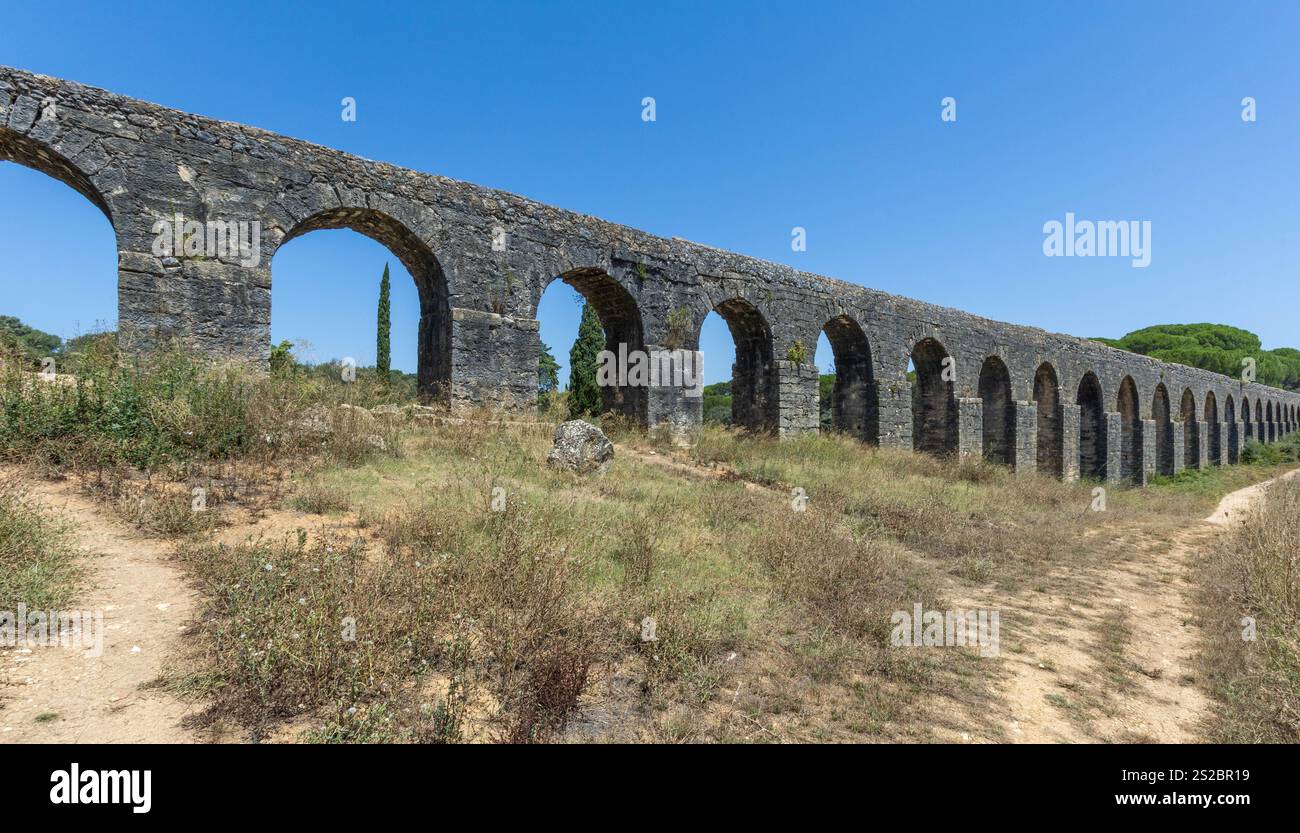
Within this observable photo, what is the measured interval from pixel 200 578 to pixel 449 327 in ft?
21.2

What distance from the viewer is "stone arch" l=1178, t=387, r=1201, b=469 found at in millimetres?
30109

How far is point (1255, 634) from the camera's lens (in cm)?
447

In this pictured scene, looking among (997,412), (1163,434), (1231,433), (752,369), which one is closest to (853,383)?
(752,369)

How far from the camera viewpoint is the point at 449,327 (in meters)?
9.59

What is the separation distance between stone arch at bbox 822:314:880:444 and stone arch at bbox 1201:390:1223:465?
2763cm

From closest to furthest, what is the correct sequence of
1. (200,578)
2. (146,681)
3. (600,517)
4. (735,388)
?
(146,681) → (200,578) → (600,517) → (735,388)

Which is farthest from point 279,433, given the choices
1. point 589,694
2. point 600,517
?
point 589,694

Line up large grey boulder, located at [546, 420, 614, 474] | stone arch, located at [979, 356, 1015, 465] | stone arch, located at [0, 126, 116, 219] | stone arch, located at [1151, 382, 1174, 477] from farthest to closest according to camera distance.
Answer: stone arch, located at [1151, 382, 1174, 477], stone arch, located at [979, 356, 1015, 465], large grey boulder, located at [546, 420, 614, 474], stone arch, located at [0, 126, 116, 219]

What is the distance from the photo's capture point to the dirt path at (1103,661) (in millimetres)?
3170

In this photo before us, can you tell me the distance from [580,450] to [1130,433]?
90.6 ft

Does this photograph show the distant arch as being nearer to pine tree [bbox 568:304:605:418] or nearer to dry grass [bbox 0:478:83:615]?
dry grass [bbox 0:478:83:615]

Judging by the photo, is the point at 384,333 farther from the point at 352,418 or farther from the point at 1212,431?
the point at 1212,431

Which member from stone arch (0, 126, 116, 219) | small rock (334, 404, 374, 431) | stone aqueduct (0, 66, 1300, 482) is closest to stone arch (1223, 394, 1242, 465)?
stone aqueduct (0, 66, 1300, 482)

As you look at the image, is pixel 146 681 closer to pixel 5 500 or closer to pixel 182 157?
pixel 5 500
